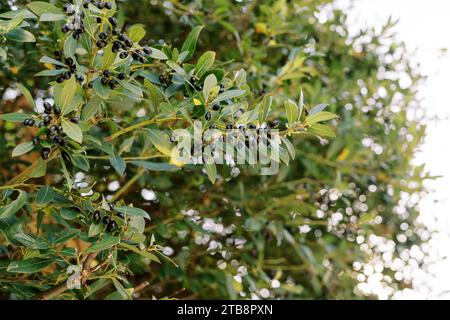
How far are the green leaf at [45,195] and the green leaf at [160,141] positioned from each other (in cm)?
20

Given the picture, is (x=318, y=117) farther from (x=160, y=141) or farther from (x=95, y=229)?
(x=95, y=229)

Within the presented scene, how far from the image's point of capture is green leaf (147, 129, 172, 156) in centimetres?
98

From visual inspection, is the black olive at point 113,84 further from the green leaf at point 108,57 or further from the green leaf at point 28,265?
the green leaf at point 28,265

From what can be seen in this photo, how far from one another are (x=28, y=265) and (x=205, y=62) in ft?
1.57

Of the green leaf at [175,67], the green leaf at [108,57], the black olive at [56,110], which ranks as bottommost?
the black olive at [56,110]

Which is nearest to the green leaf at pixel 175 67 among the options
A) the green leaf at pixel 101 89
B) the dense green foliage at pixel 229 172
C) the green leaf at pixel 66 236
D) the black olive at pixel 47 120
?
the dense green foliage at pixel 229 172

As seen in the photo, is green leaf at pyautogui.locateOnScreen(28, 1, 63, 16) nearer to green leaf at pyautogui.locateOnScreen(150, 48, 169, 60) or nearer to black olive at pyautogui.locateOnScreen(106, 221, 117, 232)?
green leaf at pyautogui.locateOnScreen(150, 48, 169, 60)

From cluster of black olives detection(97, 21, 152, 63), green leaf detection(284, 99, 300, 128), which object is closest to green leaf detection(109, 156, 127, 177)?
cluster of black olives detection(97, 21, 152, 63)

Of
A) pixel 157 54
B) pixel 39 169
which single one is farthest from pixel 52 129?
pixel 157 54

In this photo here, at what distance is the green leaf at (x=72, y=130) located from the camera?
0.80 m

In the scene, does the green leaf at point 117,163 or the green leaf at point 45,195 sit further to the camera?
the green leaf at point 117,163
